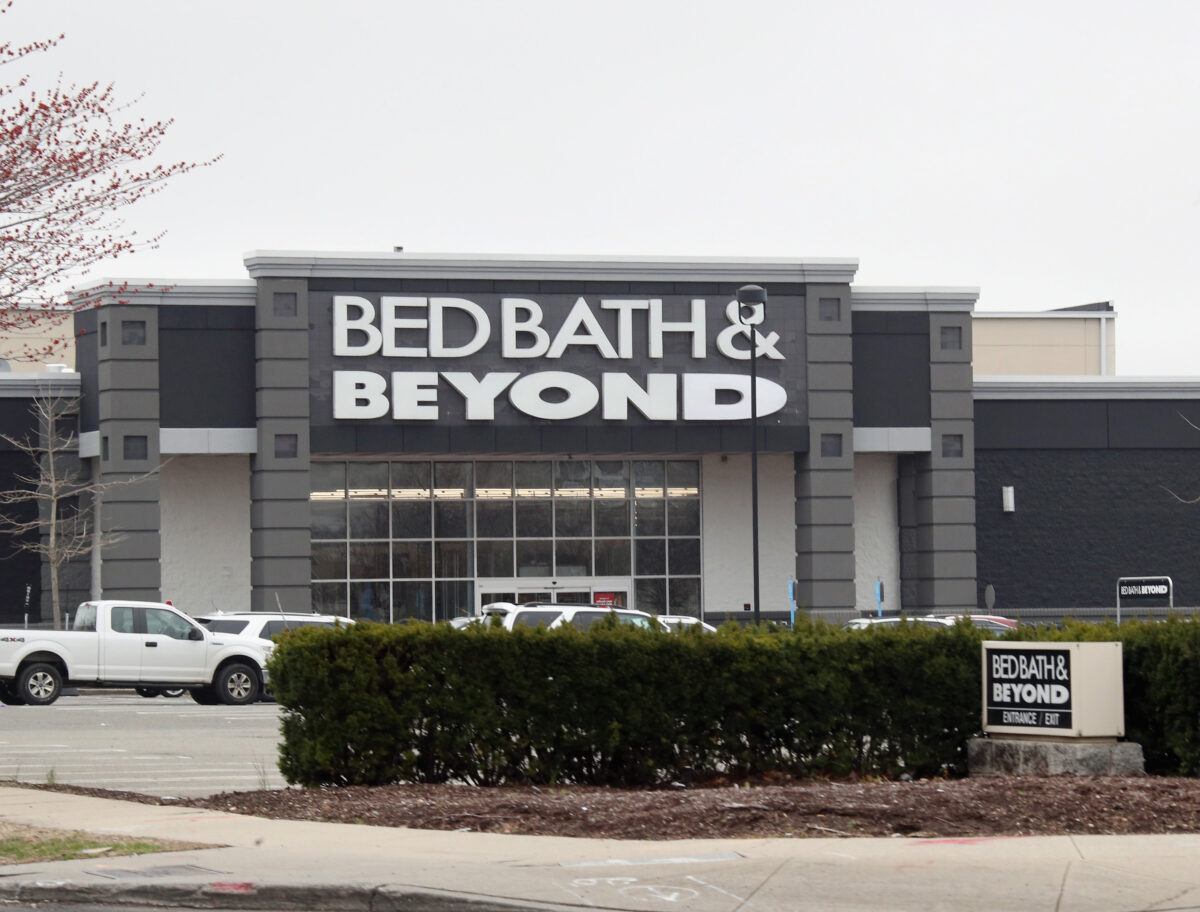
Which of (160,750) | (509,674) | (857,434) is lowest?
(160,750)

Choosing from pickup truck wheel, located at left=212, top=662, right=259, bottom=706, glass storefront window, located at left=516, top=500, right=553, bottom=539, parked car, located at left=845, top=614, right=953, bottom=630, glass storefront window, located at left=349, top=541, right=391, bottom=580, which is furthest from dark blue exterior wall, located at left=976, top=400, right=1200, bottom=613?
pickup truck wheel, located at left=212, top=662, right=259, bottom=706

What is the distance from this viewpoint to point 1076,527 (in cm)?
4453

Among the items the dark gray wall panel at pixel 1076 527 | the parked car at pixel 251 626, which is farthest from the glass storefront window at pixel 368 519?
the dark gray wall panel at pixel 1076 527

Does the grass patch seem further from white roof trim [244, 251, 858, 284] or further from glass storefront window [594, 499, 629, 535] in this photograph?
glass storefront window [594, 499, 629, 535]

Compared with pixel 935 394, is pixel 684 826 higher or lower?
lower

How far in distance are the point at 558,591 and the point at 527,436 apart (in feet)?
15.7

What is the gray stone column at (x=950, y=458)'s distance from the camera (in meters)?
42.6

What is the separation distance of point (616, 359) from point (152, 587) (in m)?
12.2

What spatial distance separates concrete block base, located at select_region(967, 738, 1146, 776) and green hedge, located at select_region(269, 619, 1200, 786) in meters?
0.40

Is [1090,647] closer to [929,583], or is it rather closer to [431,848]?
[431,848]

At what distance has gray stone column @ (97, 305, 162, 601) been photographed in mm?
39188

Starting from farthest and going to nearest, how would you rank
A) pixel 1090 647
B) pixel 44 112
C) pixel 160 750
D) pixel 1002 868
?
1. pixel 160 750
2. pixel 44 112
3. pixel 1090 647
4. pixel 1002 868

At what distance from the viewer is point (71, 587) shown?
1607 inches

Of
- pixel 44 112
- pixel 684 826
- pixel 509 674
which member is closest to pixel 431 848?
pixel 684 826
